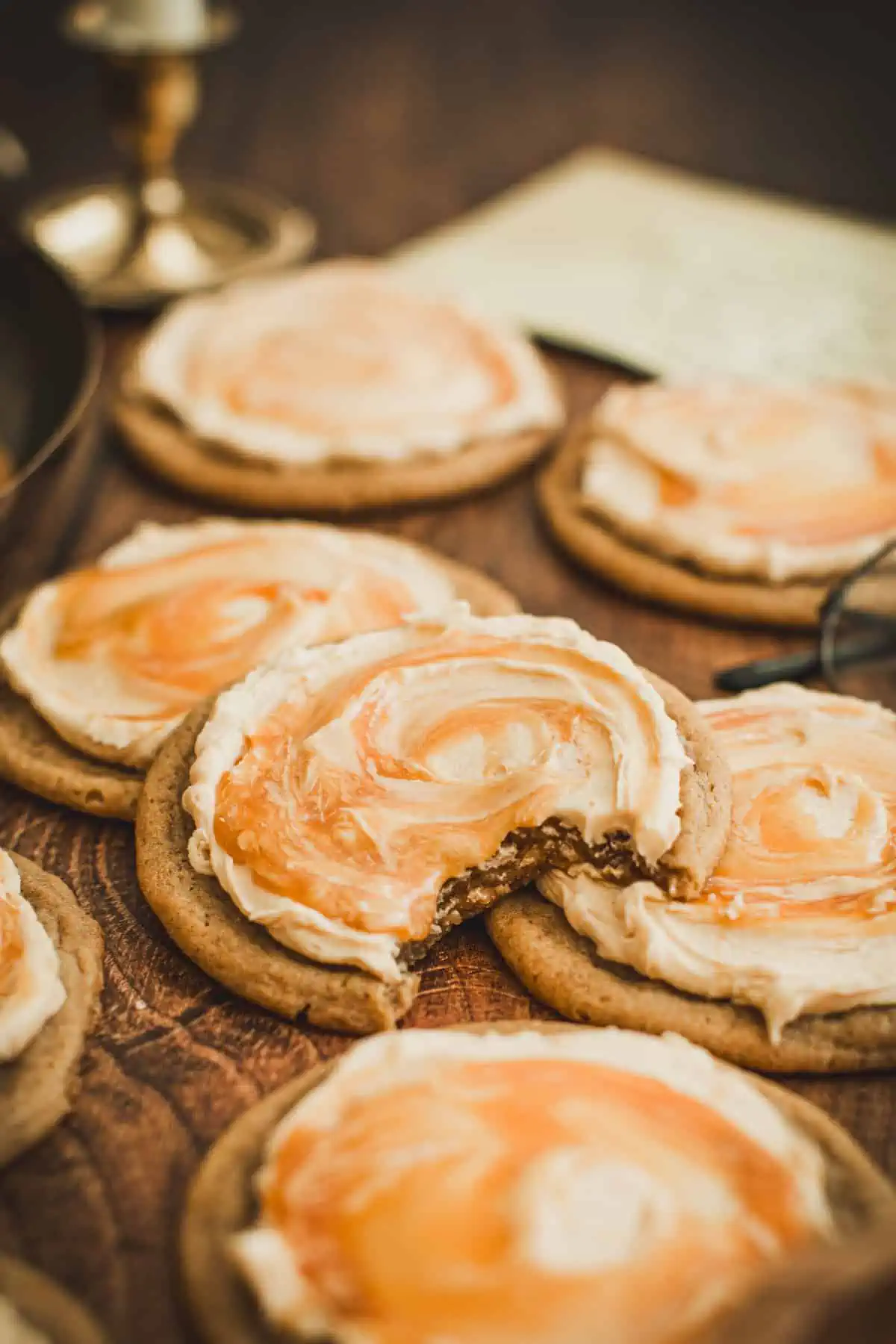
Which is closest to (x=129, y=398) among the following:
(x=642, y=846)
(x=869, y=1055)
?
(x=642, y=846)

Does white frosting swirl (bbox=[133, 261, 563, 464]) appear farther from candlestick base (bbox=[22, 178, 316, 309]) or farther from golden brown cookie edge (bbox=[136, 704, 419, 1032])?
golden brown cookie edge (bbox=[136, 704, 419, 1032])

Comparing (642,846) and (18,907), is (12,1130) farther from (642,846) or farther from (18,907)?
(642,846)

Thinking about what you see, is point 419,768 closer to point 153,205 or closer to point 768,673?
point 768,673

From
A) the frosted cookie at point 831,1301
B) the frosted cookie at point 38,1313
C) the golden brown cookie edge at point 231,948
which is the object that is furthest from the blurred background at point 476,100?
the frosted cookie at point 831,1301

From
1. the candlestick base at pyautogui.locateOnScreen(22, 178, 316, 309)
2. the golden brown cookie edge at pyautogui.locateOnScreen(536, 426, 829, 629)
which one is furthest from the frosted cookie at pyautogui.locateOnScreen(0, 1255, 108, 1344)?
the candlestick base at pyautogui.locateOnScreen(22, 178, 316, 309)

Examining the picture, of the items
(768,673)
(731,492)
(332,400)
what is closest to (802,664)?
(768,673)

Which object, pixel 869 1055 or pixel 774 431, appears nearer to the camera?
pixel 869 1055
